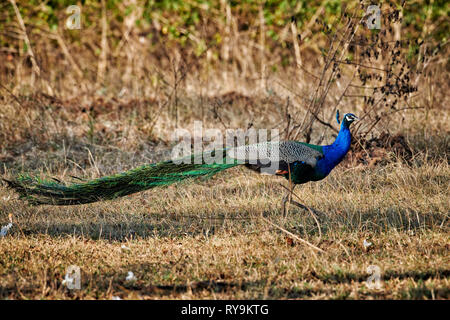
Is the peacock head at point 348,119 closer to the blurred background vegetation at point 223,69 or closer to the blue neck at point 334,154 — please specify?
the blue neck at point 334,154

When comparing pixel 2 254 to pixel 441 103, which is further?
pixel 441 103

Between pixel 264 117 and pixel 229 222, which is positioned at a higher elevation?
pixel 264 117

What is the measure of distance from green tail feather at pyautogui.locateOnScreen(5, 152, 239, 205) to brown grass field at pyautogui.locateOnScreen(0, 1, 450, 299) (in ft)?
0.72

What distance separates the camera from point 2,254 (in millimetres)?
3623

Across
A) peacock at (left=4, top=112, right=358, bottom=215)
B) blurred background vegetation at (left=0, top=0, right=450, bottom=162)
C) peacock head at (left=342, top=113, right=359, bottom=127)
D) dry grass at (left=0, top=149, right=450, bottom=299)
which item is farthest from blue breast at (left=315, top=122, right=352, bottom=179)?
blurred background vegetation at (left=0, top=0, right=450, bottom=162)

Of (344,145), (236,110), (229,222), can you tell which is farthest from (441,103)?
(229,222)

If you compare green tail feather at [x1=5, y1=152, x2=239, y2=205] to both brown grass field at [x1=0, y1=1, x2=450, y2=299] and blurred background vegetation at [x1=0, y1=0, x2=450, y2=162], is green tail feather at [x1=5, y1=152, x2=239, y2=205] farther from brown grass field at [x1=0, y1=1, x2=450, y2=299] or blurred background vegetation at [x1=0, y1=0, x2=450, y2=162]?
blurred background vegetation at [x1=0, y1=0, x2=450, y2=162]

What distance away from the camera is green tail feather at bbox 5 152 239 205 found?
13.9ft

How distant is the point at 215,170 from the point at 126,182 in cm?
77

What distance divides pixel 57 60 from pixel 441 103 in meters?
7.79
